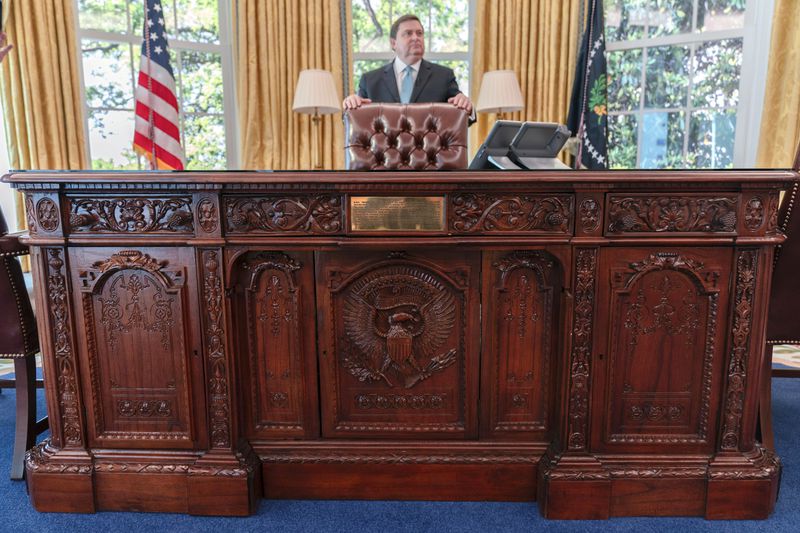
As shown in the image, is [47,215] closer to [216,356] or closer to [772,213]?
[216,356]

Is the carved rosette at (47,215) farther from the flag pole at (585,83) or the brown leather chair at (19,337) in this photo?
the flag pole at (585,83)

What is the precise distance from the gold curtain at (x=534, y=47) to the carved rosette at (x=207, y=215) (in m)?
3.46

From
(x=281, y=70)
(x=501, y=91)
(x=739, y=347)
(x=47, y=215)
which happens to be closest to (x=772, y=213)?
(x=739, y=347)

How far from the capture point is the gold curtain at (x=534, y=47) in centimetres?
421

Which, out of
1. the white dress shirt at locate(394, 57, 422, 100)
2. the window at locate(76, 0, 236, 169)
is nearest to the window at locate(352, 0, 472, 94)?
the window at locate(76, 0, 236, 169)

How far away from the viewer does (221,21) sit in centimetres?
434

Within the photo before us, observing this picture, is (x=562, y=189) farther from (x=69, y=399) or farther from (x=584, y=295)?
(x=69, y=399)

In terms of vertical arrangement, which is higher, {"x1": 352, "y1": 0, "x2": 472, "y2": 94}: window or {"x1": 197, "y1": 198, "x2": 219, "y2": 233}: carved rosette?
{"x1": 352, "y1": 0, "x2": 472, "y2": 94}: window

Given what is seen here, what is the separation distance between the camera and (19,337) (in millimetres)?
1863

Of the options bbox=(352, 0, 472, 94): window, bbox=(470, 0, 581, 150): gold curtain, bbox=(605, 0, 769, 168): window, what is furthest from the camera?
bbox=(352, 0, 472, 94): window

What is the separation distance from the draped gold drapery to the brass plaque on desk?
2.94 m

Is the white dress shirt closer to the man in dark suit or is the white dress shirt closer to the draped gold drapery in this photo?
the man in dark suit

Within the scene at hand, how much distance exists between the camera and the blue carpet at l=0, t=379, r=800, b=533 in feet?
5.25

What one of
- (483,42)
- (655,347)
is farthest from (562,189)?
(483,42)
